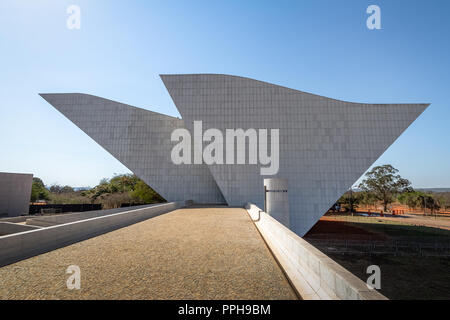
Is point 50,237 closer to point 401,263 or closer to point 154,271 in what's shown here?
point 154,271

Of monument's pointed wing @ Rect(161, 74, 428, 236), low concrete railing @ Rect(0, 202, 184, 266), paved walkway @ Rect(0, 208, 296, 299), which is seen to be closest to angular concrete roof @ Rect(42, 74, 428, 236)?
monument's pointed wing @ Rect(161, 74, 428, 236)

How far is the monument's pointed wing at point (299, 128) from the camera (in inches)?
796

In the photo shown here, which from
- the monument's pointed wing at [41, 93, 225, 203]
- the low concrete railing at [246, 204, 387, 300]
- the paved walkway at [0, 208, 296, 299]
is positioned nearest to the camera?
the low concrete railing at [246, 204, 387, 300]

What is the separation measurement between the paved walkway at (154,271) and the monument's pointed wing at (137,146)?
57.2 ft

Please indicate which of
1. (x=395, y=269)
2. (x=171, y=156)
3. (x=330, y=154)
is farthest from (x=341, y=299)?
(x=171, y=156)

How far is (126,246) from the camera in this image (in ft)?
21.2

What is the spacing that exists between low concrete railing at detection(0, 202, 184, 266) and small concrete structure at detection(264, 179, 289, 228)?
10.3 meters

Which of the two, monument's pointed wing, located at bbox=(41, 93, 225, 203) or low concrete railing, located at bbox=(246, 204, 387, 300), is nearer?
low concrete railing, located at bbox=(246, 204, 387, 300)

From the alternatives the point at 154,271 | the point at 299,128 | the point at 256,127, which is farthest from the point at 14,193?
the point at 299,128

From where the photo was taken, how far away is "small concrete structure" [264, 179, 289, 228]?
16781 millimetres

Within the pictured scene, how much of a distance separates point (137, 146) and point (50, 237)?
63.9 feet

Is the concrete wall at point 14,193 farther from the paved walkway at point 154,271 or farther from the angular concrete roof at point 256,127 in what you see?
the paved walkway at point 154,271

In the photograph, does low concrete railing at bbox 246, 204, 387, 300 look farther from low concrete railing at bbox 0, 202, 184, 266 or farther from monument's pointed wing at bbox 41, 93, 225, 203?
monument's pointed wing at bbox 41, 93, 225, 203

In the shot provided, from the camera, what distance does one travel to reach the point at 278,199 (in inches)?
666
